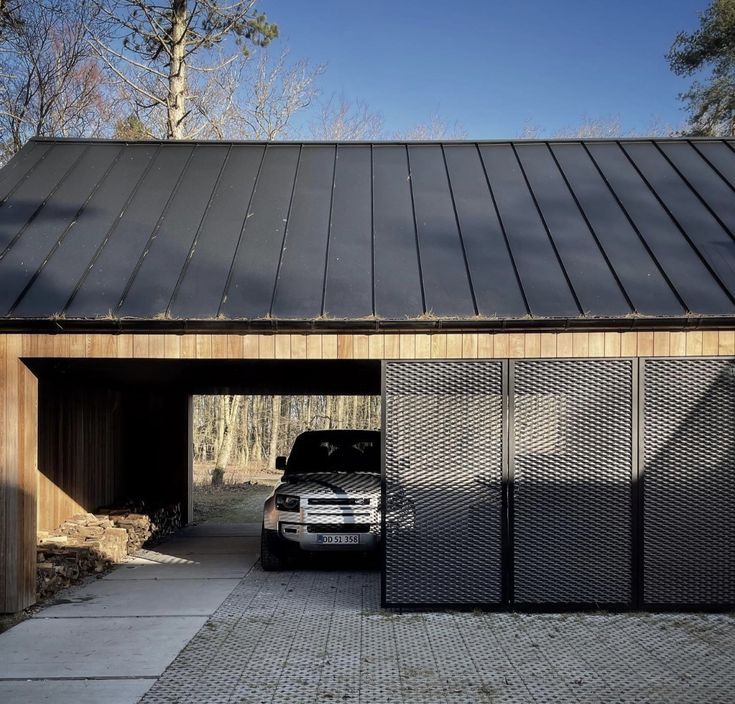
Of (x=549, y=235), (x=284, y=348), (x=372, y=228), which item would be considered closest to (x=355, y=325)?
(x=284, y=348)

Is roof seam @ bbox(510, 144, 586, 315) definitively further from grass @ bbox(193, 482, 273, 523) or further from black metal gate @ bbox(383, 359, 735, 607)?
grass @ bbox(193, 482, 273, 523)

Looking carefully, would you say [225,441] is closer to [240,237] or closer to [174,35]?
[174,35]

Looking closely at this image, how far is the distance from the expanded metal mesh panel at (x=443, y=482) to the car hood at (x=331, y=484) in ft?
6.62

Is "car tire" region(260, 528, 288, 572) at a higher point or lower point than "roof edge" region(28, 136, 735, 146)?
lower

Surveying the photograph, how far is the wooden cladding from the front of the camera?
6922 millimetres

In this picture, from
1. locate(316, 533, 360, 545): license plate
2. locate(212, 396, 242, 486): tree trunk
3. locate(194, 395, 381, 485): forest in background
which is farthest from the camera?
locate(194, 395, 381, 485): forest in background

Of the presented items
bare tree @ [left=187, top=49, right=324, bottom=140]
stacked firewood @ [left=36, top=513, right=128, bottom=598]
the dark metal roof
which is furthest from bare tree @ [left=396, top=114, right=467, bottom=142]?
stacked firewood @ [left=36, top=513, right=128, bottom=598]

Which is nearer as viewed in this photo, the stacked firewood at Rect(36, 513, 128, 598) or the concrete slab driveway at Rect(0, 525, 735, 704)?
the concrete slab driveway at Rect(0, 525, 735, 704)

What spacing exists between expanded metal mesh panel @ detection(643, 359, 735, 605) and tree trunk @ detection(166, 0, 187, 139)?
14.8 metres

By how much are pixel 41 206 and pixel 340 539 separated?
5.21 meters

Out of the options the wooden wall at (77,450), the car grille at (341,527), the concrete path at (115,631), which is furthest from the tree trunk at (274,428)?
the car grille at (341,527)

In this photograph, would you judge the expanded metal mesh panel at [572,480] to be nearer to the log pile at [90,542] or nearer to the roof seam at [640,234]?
the roof seam at [640,234]

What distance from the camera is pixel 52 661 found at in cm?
571

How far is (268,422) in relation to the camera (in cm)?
2959
